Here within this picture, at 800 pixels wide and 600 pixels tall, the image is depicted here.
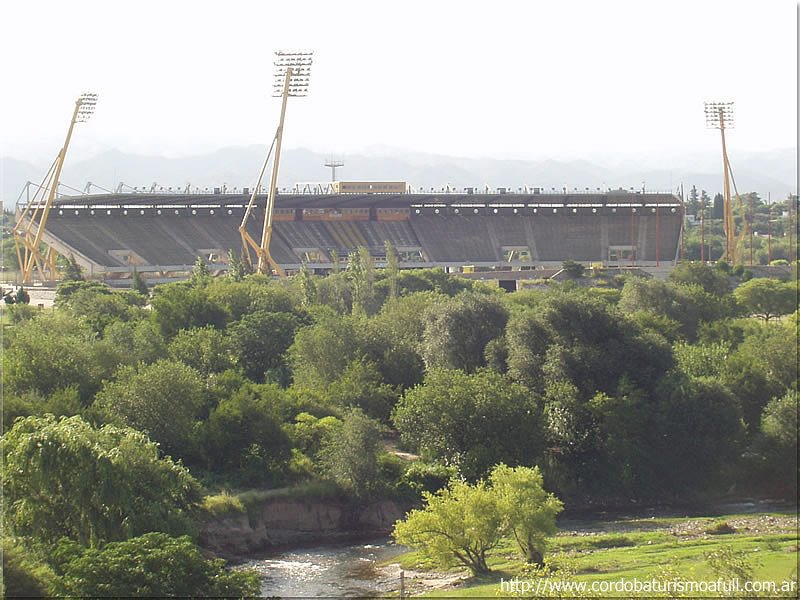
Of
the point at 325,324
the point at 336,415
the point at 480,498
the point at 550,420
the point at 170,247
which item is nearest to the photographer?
the point at 480,498

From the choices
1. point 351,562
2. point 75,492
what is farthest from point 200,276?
point 75,492

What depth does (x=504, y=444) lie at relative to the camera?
4303cm

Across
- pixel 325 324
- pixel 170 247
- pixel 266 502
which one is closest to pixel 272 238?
pixel 170 247

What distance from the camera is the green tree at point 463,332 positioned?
5219cm

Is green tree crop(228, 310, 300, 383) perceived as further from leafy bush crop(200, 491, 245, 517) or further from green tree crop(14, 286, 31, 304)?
green tree crop(14, 286, 31, 304)

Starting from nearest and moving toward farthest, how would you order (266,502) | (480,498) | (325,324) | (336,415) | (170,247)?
(480,498) < (266,502) < (336,415) < (325,324) < (170,247)

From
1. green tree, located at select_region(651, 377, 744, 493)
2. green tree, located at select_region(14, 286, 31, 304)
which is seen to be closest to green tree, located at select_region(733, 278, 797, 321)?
green tree, located at select_region(651, 377, 744, 493)

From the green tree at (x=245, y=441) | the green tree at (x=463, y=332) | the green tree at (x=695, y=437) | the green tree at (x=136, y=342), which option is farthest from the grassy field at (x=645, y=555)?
the green tree at (x=136, y=342)

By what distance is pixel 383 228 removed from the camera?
11844 cm

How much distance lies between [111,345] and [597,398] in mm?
19621

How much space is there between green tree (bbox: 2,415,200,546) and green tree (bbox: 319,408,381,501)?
9.25 metres

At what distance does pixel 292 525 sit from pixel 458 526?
9275 mm

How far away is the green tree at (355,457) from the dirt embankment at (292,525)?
27.8 inches

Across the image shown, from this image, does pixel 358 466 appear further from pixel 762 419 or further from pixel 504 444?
pixel 762 419
